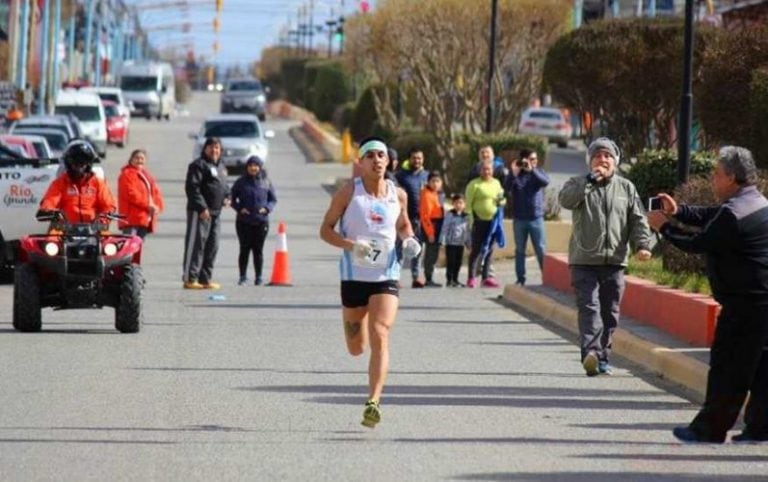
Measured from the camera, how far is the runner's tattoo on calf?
519 inches

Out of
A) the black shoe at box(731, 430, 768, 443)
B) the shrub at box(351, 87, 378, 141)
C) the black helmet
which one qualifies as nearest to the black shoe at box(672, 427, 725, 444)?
the black shoe at box(731, 430, 768, 443)

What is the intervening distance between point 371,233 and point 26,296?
6784 millimetres

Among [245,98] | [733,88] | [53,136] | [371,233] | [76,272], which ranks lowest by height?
[245,98]

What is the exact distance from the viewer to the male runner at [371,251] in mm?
12844

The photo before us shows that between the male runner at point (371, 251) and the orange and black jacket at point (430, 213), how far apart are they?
14414 millimetres

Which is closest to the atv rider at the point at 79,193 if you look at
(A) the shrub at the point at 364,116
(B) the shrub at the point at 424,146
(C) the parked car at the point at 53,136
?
(B) the shrub at the point at 424,146

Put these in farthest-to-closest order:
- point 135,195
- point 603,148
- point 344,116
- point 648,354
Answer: point 344,116 → point 135,195 → point 648,354 → point 603,148

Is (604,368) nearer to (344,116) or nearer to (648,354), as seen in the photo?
(648,354)

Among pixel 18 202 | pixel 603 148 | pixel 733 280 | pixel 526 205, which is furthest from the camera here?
pixel 18 202

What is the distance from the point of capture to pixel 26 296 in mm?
19031

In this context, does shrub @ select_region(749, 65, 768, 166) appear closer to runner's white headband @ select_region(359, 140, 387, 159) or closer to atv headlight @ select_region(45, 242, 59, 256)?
atv headlight @ select_region(45, 242, 59, 256)

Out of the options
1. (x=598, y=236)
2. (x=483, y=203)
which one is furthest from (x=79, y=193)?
(x=483, y=203)

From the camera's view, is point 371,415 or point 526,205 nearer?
point 371,415

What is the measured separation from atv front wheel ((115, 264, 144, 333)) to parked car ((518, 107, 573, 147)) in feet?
199
